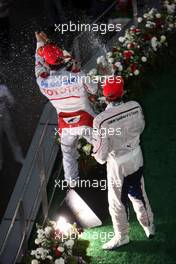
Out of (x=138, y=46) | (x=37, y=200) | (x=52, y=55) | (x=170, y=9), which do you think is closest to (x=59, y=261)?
(x=37, y=200)

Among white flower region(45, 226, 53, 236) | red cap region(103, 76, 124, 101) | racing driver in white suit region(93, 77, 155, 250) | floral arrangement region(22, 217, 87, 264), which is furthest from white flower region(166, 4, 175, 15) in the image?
white flower region(45, 226, 53, 236)

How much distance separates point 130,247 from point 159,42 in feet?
13.5

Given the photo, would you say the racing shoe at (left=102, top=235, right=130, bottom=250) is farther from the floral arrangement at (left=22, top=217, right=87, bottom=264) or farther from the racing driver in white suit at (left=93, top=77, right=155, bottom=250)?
the floral arrangement at (left=22, top=217, right=87, bottom=264)

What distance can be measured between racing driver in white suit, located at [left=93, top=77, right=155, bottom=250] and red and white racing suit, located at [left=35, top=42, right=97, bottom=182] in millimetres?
614

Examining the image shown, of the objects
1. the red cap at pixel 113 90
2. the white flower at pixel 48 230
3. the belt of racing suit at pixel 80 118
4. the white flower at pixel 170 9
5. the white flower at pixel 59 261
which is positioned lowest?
the white flower at pixel 170 9

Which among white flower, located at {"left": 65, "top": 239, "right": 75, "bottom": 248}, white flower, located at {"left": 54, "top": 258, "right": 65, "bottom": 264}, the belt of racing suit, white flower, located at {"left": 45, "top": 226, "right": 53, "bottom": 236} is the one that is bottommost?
white flower, located at {"left": 65, "top": 239, "right": 75, "bottom": 248}

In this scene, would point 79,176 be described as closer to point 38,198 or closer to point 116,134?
point 38,198

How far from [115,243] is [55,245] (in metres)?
0.85

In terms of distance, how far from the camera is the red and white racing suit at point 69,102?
694 cm

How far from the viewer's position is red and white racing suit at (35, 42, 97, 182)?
22.8 feet

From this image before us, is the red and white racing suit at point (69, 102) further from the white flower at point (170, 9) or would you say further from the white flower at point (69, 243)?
the white flower at point (170, 9)

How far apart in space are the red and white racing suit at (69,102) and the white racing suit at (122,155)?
785mm

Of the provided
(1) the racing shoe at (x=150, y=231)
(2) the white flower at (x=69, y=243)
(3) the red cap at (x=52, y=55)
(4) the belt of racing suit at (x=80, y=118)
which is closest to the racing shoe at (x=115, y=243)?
(1) the racing shoe at (x=150, y=231)

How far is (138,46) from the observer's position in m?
9.54
